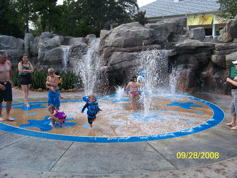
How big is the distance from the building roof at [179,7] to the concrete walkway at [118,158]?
26.8m

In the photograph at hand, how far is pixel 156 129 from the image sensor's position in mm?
4637

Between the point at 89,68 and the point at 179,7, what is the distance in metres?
21.4

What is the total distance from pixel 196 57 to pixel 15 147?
9.87 metres

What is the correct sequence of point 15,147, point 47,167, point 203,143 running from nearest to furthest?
point 47,167, point 15,147, point 203,143

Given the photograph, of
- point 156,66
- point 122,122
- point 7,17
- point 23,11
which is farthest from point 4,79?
point 23,11

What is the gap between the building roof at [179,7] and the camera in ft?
87.2

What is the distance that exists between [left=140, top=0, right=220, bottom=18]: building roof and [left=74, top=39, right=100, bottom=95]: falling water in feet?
49.0

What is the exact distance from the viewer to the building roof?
87.2 ft

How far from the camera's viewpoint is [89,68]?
43.8 ft

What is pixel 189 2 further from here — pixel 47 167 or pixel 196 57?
pixel 47 167

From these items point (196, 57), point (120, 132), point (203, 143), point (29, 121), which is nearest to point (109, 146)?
point (120, 132)

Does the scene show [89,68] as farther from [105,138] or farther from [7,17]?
[7,17]

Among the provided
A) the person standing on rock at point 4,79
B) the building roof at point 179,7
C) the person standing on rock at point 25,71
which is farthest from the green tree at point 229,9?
the person standing on rock at point 4,79

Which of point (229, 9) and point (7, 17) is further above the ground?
point (229, 9)
